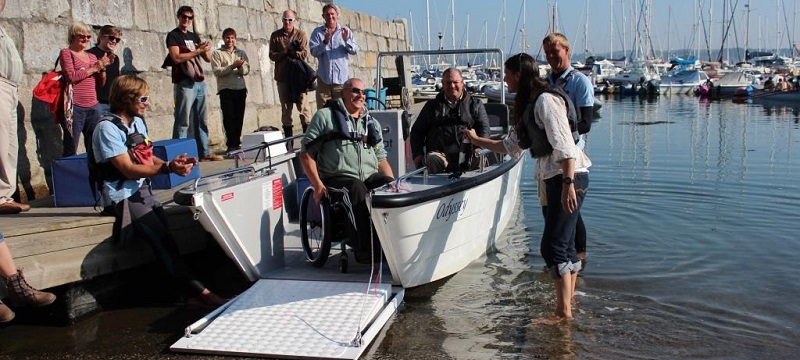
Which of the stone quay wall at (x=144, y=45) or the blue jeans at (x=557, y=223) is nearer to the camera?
the blue jeans at (x=557, y=223)

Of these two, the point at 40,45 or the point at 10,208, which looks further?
the point at 40,45

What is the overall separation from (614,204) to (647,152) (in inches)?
268

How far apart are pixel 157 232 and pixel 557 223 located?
2856 mm

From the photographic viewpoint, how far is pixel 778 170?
13.3 meters

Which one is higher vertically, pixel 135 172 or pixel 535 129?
pixel 535 129

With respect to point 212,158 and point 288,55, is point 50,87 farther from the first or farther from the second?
point 288,55

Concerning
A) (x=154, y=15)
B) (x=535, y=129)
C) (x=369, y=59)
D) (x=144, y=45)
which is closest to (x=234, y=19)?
(x=154, y=15)

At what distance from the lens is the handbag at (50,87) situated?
269 inches

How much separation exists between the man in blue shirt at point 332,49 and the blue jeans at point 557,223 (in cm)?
518

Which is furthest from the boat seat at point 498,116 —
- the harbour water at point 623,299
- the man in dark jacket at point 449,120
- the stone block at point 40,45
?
the stone block at point 40,45

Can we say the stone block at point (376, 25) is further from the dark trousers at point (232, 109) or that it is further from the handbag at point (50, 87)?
the handbag at point (50, 87)

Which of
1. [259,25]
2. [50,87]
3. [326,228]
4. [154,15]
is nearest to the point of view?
[326,228]

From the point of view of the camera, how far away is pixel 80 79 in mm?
6949

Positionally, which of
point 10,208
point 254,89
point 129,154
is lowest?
point 10,208
